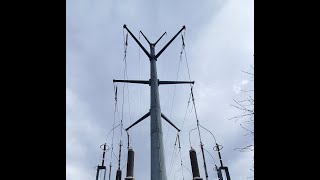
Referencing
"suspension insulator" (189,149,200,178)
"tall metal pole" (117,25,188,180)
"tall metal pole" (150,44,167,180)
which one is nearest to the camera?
"tall metal pole" (150,44,167,180)

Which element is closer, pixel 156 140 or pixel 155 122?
pixel 156 140

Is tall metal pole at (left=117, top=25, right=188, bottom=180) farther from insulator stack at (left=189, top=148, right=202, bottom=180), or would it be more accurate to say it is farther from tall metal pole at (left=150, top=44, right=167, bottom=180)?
insulator stack at (left=189, top=148, right=202, bottom=180)

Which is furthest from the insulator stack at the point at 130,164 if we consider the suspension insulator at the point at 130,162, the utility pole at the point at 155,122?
the utility pole at the point at 155,122

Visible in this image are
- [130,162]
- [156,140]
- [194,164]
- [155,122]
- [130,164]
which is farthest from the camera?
[130,162]

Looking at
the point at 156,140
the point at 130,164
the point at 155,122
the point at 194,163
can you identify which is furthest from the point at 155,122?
the point at 130,164

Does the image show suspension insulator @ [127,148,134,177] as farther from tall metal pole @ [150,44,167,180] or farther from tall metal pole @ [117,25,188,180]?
tall metal pole @ [150,44,167,180]

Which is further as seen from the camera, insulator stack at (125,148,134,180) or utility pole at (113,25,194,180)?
insulator stack at (125,148,134,180)

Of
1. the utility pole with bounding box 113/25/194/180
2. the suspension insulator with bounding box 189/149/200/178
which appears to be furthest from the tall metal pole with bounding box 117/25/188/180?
the suspension insulator with bounding box 189/149/200/178

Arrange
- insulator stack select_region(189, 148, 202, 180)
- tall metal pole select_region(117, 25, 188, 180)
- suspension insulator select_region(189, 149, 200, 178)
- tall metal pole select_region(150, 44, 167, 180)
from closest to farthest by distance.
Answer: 1. tall metal pole select_region(150, 44, 167, 180)
2. tall metal pole select_region(117, 25, 188, 180)
3. insulator stack select_region(189, 148, 202, 180)
4. suspension insulator select_region(189, 149, 200, 178)

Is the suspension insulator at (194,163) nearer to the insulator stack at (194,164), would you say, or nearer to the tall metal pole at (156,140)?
the insulator stack at (194,164)

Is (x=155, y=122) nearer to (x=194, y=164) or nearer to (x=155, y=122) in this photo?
(x=155, y=122)
